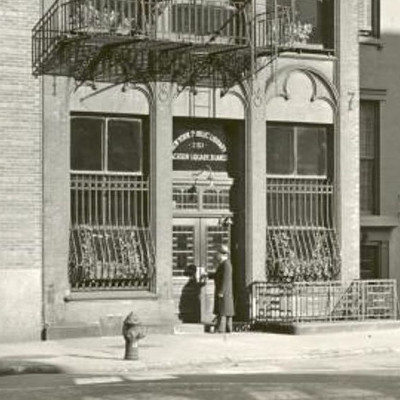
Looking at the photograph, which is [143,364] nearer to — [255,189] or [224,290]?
[224,290]

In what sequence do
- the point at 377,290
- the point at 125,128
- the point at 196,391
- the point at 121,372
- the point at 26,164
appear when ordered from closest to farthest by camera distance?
the point at 196,391, the point at 121,372, the point at 26,164, the point at 125,128, the point at 377,290

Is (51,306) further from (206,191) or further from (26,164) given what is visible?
(206,191)

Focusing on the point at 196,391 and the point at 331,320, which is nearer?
the point at 196,391

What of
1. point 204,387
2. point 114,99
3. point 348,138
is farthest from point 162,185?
point 204,387

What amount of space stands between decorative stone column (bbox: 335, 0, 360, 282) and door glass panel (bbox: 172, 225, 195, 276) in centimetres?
320

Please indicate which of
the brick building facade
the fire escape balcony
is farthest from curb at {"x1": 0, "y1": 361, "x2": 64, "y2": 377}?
the fire escape balcony

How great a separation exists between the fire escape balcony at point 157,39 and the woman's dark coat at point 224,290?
3729 mm

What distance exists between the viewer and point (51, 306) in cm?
2034

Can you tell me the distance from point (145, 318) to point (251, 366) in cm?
450

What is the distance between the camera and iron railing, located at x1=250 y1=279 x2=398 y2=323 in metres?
22.1

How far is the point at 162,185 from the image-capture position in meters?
21.5

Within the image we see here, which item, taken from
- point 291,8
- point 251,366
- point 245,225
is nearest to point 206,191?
point 245,225

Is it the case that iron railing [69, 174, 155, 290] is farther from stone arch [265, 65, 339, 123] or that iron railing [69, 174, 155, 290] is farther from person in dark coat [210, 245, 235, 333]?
stone arch [265, 65, 339, 123]

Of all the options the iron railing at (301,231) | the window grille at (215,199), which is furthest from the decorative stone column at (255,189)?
the window grille at (215,199)
